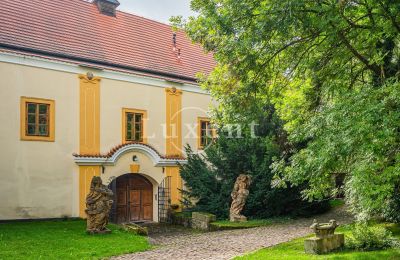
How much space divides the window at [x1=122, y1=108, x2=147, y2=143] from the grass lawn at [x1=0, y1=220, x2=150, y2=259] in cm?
467

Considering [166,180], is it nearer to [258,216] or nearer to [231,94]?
[258,216]

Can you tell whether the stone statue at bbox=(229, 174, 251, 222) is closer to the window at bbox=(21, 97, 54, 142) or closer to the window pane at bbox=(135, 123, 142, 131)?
the window pane at bbox=(135, 123, 142, 131)

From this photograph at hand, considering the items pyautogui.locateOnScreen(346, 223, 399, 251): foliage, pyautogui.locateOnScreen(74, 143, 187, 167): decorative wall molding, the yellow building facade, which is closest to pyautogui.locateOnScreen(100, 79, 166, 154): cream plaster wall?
the yellow building facade

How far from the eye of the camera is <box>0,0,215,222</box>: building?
15664 millimetres

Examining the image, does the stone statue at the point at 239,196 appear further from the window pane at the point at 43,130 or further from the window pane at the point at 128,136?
the window pane at the point at 43,130

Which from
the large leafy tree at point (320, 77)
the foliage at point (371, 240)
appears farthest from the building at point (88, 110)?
the foliage at point (371, 240)

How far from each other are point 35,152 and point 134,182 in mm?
4528

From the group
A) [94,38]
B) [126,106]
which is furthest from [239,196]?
[94,38]

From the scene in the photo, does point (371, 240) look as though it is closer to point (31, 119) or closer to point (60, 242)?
point (60, 242)

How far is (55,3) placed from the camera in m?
19.8

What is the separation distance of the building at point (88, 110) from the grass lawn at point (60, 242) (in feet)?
6.24

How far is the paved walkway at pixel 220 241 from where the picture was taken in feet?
34.0

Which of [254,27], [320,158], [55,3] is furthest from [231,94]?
[55,3]

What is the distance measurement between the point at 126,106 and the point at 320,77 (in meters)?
9.68
